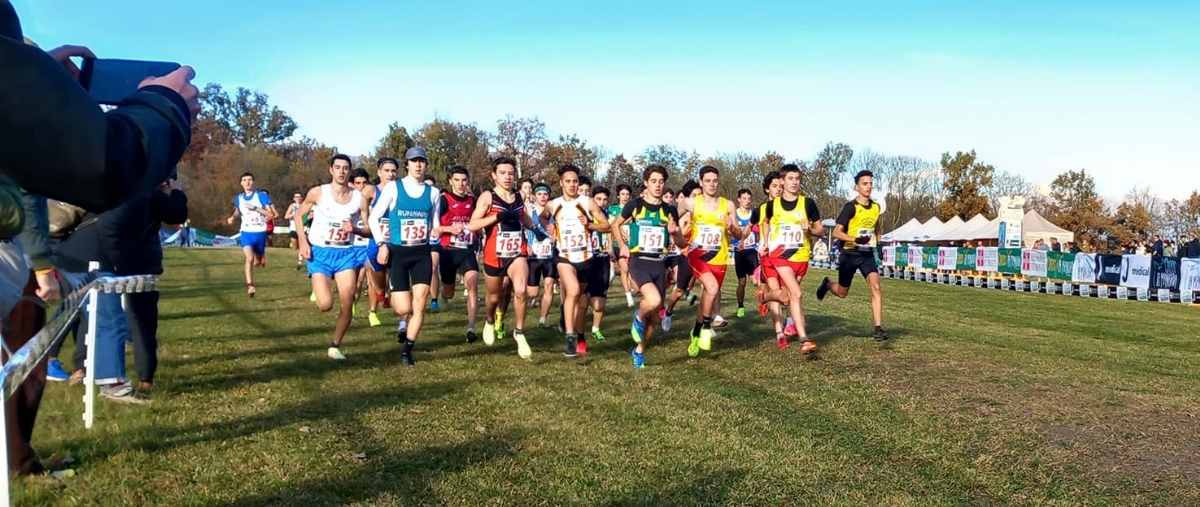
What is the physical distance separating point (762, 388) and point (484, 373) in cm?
265

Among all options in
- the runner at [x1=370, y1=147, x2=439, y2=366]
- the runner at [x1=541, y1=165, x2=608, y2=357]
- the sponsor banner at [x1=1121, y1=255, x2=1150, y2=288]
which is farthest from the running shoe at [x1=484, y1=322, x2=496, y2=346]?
the sponsor banner at [x1=1121, y1=255, x2=1150, y2=288]

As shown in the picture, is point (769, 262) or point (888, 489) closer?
point (888, 489)

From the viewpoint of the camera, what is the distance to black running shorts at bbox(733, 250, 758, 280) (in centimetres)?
1443

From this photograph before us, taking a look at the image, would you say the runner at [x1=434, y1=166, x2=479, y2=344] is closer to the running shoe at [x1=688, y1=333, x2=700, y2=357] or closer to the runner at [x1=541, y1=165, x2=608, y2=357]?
the runner at [x1=541, y1=165, x2=608, y2=357]

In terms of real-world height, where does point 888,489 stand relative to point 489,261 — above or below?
below

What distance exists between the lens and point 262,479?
4652 millimetres

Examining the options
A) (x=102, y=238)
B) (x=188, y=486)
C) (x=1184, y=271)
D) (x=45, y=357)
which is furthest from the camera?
(x=1184, y=271)

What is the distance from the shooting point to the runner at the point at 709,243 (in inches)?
392

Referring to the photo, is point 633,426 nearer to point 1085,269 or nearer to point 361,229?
point 361,229

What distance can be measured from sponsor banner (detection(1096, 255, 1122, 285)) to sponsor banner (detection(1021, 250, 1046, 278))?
223 cm

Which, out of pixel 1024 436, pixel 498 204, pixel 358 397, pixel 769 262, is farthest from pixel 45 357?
pixel 769 262

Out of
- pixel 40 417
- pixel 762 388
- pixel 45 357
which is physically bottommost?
pixel 762 388

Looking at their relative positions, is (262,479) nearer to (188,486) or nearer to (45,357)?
(188,486)

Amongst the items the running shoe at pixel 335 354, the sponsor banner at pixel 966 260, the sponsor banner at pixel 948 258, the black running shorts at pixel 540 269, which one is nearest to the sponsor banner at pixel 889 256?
the sponsor banner at pixel 948 258
